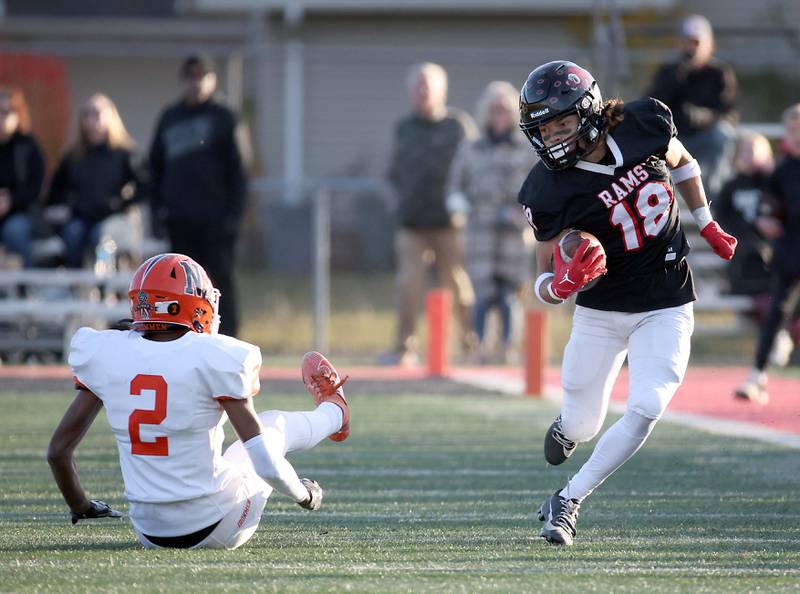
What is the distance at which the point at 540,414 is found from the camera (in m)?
8.68

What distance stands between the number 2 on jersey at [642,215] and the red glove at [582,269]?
296 millimetres

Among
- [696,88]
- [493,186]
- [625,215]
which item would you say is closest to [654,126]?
[625,215]

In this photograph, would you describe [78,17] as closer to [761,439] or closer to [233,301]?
[233,301]

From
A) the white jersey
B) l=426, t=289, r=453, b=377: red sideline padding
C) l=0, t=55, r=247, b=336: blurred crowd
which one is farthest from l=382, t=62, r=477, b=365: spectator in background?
the white jersey

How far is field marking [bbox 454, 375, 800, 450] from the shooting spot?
7465 millimetres

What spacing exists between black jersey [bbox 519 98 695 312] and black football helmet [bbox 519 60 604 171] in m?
0.09

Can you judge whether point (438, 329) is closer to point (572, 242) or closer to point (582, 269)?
point (572, 242)

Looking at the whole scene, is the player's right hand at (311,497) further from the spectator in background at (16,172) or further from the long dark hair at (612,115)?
the spectator in background at (16,172)

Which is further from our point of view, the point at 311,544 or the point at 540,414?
the point at 540,414

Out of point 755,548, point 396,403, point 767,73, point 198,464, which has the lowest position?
point 396,403

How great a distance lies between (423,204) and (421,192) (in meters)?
0.10

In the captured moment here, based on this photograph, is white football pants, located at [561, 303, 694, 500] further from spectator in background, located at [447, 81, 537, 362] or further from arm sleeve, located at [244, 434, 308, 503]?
spectator in background, located at [447, 81, 537, 362]

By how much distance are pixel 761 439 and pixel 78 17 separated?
1464 centimetres

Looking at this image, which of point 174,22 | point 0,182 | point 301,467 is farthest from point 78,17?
point 301,467
